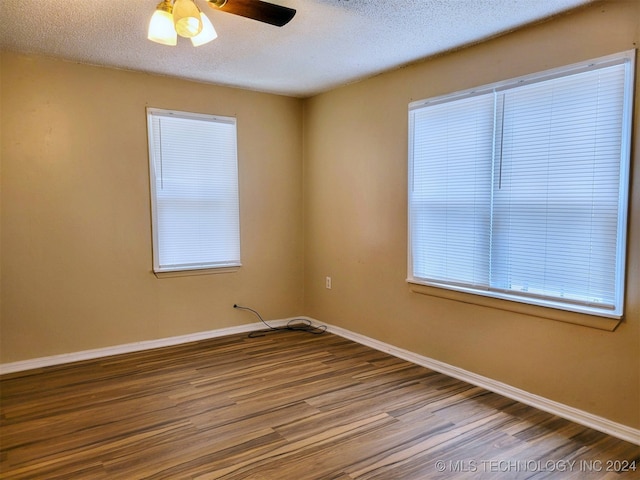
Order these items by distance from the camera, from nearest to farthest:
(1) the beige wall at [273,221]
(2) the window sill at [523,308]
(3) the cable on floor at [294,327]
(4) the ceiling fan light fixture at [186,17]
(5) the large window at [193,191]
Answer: (4) the ceiling fan light fixture at [186,17] < (2) the window sill at [523,308] < (1) the beige wall at [273,221] < (5) the large window at [193,191] < (3) the cable on floor at [294,327]

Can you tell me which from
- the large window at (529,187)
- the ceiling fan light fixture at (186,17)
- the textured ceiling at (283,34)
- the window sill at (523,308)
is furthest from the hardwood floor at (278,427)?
the textured ceiling at (283,34)

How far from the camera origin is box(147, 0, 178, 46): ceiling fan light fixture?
6.57 ft

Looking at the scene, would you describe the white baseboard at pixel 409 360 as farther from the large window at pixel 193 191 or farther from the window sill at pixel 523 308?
the large window at pixel 193 191

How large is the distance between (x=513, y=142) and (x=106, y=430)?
116 inches

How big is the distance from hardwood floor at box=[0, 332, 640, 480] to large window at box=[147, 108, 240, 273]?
1.02 metres

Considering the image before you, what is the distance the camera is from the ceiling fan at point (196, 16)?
187 cm

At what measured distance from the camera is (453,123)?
3.04 meters

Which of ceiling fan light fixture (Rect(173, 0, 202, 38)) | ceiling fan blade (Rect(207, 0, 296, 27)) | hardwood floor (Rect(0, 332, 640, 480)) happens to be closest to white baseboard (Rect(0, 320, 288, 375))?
hardwood floor (Rect(0, 332, 640, 480))

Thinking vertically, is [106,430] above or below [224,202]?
below

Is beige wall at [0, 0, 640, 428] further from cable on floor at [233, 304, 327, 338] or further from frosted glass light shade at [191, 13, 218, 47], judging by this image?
frosted glass light shade at [191, 13, 218, 47]

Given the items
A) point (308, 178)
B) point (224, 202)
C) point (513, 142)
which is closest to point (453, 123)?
point (513, 142)

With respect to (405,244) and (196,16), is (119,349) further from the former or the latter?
(196,16)

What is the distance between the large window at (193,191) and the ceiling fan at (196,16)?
1.71 m

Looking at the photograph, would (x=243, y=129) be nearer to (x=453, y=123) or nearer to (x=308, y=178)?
(x=308, y=178)
